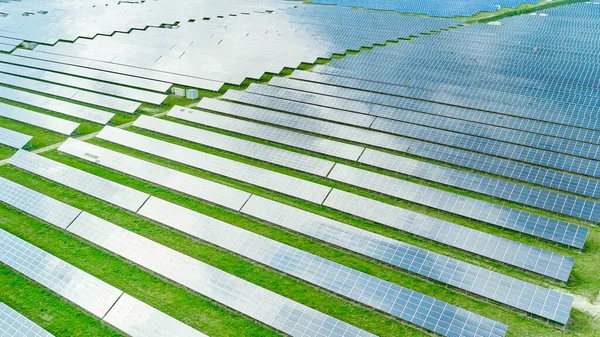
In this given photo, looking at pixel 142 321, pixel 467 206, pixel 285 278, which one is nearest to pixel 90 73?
pixel 142 321

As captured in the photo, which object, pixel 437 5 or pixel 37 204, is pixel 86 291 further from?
pixel 437 5

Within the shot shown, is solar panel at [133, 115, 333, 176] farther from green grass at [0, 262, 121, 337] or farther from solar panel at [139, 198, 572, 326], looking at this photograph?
green grass at [0, 262, 121, 337]

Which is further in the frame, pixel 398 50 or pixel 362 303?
pixel 398 50

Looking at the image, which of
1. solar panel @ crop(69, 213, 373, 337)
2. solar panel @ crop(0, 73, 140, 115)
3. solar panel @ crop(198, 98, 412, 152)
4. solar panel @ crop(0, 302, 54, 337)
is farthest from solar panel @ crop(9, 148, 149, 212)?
solar panel @ crop(198, 98, 412, 152)

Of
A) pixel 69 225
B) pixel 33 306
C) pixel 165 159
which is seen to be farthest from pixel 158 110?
pixel 33 306

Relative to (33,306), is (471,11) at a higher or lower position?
lower

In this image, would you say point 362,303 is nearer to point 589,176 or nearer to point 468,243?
point 468,243

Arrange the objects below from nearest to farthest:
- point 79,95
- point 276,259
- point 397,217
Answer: point 276,259 < point 397,217 < point 79,95
